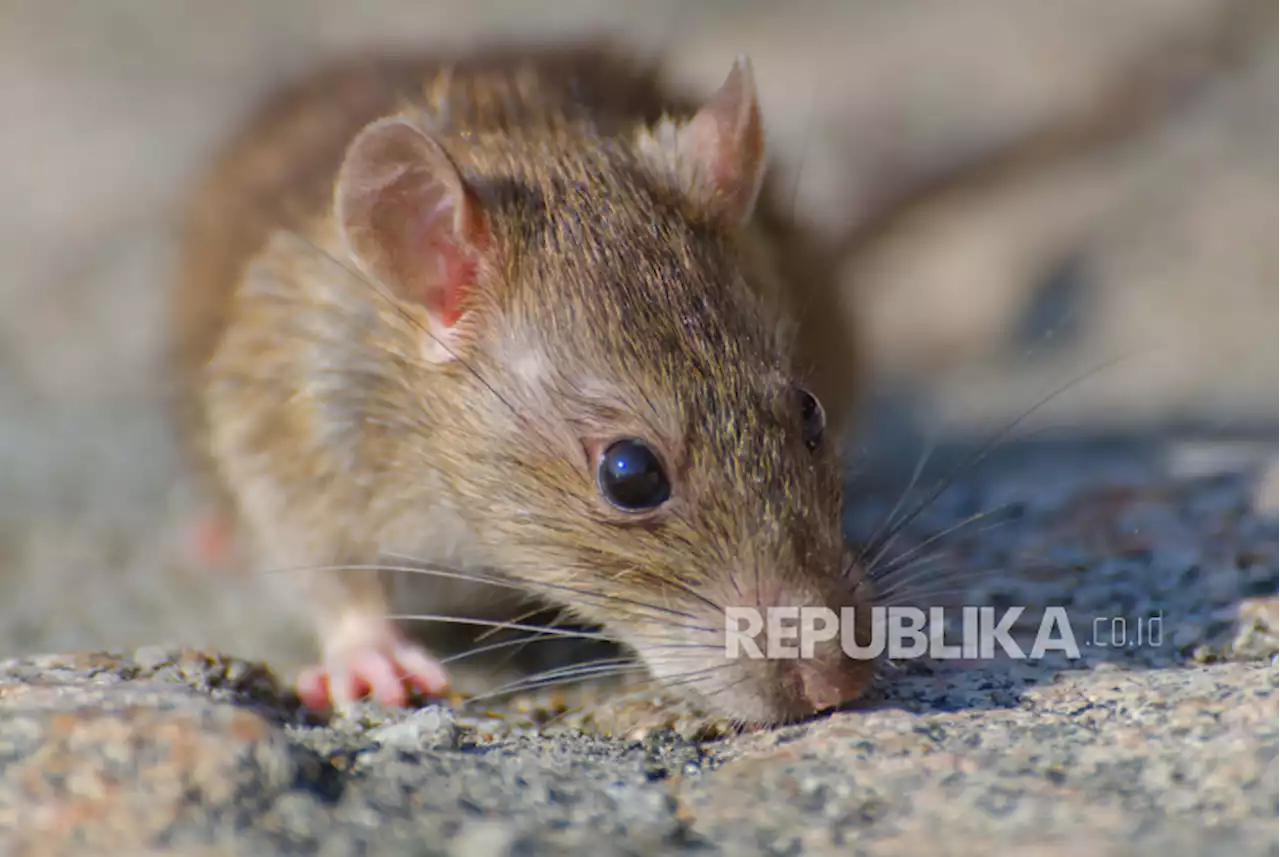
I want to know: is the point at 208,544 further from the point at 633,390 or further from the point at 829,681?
the point at 829,681

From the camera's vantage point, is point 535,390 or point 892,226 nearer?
point 535,390

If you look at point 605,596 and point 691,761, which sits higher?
point 605,596

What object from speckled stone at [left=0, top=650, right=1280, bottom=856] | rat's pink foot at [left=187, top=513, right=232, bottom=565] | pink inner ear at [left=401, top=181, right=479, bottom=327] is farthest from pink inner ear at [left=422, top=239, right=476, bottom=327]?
rat's pink foot at [left=187, top=513, right=232, bottom=565]

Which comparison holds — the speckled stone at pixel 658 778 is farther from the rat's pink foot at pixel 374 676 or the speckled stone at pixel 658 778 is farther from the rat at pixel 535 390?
the rat's pink foot at pixel 374 676

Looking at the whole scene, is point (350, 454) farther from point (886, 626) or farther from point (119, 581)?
point (119, 581)

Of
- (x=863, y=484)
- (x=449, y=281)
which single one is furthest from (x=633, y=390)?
(x=863, y=484)

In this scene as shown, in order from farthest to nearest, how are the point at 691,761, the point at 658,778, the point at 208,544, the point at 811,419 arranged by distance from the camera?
the point at 208,544, the point at 811,419, the point at 691,761, the point at 658,778
